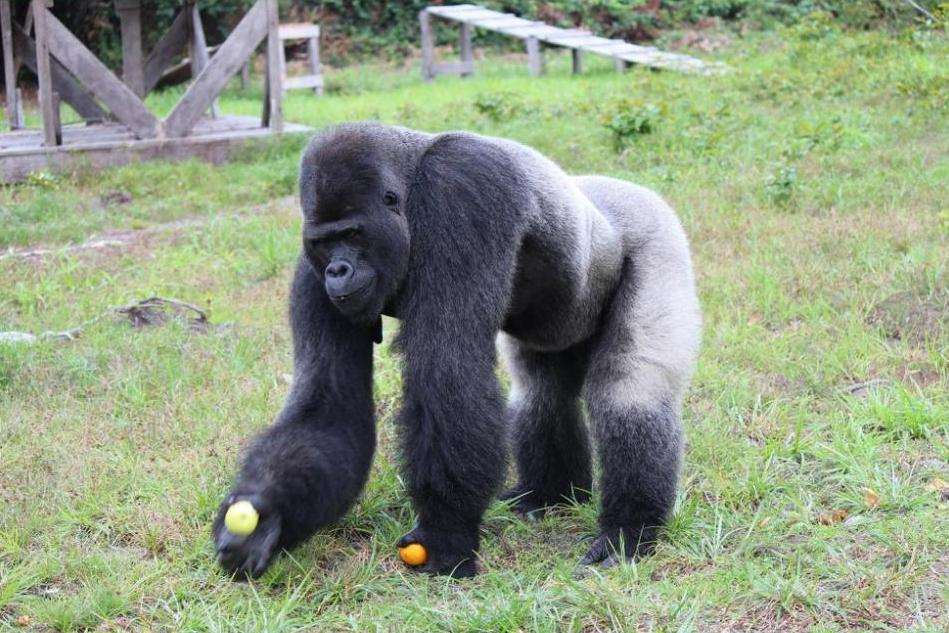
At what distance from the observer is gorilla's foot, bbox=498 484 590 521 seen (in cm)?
421

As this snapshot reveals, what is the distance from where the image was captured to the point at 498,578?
11.1 ft

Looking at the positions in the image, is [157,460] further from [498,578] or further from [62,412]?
[498,578]

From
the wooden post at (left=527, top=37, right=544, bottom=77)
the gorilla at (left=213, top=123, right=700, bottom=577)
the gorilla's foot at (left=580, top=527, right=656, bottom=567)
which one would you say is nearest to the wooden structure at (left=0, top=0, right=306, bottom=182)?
the wooden post at (left=527, top=37, right=544, bottom=77)

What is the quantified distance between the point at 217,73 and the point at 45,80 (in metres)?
1.46

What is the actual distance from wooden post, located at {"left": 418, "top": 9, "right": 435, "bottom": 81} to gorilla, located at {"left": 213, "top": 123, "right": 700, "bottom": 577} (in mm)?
13067

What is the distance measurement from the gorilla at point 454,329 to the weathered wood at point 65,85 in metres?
8.35

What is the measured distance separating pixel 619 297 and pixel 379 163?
1028 mm

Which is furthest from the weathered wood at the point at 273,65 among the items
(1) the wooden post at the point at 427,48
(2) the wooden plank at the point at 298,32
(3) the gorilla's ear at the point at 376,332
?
(3) the gorilla's ear at the point at 376,332

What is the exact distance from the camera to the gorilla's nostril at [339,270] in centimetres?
330

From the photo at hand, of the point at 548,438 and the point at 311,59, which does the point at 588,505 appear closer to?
the point at 548,438

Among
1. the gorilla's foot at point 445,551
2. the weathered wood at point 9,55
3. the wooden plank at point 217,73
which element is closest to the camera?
the gorilla's foot at point 445,551

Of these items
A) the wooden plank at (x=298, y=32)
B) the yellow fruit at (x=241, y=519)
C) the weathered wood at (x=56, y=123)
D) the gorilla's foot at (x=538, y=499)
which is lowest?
the gorilla's foot at (x=538, y=499)

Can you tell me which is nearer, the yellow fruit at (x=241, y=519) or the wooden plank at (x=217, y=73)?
the yellow fruit at (x=241, y=519)

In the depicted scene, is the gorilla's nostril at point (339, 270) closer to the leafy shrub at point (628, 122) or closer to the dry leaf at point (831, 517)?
the dry leaf at point (831, 517)
